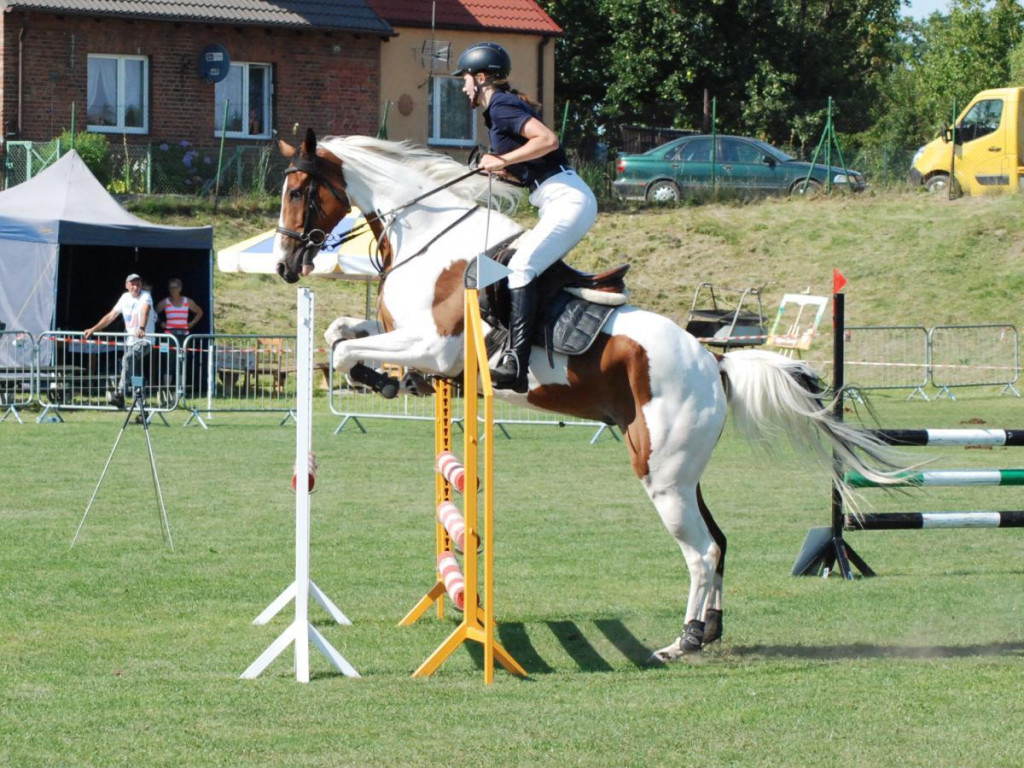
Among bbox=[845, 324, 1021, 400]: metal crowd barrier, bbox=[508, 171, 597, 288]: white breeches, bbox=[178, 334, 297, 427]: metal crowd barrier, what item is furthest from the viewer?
bbox=[845, 324, 1021, 400]: metal crowd barrier

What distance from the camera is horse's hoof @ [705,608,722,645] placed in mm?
7332

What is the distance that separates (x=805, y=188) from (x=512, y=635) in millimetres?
26909

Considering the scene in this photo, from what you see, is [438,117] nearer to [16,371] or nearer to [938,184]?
[938,184]

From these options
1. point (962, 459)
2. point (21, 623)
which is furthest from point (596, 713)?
point (962, 459)

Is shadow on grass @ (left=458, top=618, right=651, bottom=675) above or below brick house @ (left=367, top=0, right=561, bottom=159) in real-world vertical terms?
below

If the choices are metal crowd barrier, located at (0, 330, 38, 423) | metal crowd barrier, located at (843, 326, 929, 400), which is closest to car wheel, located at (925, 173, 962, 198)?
metal crowd barrier, located at (843, 326, 929, 400)

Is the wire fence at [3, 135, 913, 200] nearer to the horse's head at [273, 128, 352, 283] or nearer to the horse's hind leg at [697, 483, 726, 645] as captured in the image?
the horse's head at [273, 128, 352, 283]

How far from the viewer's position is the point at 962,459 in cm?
1581

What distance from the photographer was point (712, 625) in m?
7.36

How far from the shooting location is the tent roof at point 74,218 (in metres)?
21.3

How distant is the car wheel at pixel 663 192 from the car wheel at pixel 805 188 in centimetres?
264

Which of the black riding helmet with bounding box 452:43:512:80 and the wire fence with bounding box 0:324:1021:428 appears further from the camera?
the wire fence with bounding box 0:324:1021:428

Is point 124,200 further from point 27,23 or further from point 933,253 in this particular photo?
point 933,253

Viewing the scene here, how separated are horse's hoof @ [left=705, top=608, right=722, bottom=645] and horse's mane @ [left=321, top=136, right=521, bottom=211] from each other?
2.36 m
